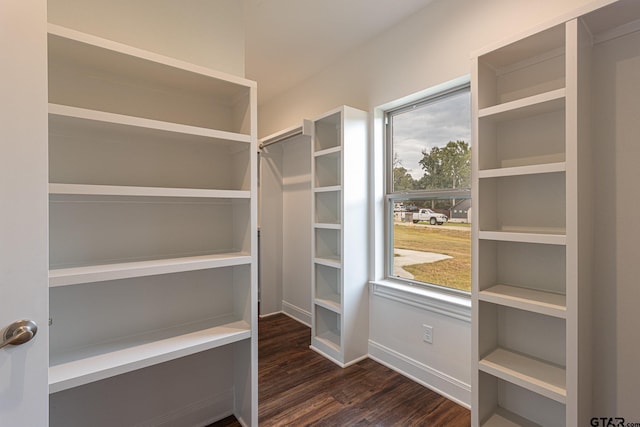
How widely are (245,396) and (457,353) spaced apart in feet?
4.76

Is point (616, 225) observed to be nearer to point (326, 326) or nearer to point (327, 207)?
point (327, 207)

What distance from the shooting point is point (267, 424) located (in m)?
1.84

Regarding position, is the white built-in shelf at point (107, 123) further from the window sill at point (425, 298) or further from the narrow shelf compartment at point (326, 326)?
the narrow shelf compartment at point (326, 326)

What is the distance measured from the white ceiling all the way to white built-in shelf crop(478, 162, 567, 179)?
4.97 ft

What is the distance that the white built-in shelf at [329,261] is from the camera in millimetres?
2622

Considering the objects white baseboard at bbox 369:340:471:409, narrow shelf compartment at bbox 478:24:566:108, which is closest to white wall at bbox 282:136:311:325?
white baseboard at bbox 369:340:471:409

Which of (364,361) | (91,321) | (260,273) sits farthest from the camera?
(260,273)

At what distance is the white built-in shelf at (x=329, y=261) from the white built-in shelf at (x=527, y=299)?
1.27m

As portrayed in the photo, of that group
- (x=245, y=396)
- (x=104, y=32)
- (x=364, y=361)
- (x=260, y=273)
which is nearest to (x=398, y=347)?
(x=364, y=361)

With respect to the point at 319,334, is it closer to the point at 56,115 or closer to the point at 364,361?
the point at 364,361

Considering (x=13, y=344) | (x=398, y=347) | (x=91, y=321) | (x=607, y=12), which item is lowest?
(x=398, y=347)

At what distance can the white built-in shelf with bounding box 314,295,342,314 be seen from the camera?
263 cm

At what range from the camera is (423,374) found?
2.27 meters

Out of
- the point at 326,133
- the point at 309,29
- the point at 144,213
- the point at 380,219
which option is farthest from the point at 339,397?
the point at 309,29
